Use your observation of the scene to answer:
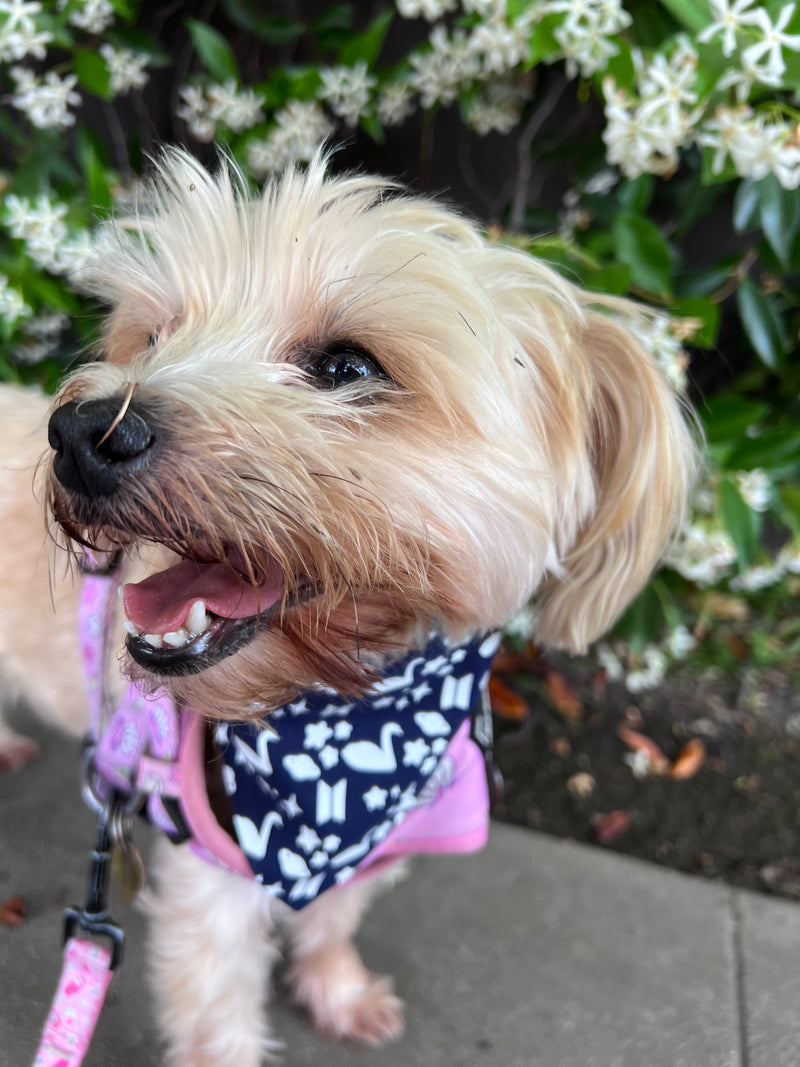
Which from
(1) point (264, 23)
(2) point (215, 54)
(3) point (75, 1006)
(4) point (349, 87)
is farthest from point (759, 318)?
(3) point (75, 1006)

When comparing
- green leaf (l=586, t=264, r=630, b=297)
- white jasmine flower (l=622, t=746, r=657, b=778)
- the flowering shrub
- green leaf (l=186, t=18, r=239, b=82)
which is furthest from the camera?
white jasmine flower (l=622, t=746, r=657, b=778)

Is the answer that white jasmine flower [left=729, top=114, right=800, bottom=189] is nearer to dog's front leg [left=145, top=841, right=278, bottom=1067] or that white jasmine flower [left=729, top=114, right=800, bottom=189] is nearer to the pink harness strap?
dog's front leg [left=145, top=841, right=278, bottom=1067]

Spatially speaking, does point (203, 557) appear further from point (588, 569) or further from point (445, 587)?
point (588, 569)

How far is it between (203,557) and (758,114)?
5.19 ft

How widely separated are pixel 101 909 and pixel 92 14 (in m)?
2.34

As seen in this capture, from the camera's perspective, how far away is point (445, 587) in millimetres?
1242

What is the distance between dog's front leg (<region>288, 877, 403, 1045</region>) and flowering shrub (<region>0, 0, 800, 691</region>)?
1398 mm

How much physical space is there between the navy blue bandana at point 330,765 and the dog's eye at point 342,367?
0.52 meters

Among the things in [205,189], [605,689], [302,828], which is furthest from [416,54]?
[605,689]

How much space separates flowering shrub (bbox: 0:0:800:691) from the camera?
5.59 ft

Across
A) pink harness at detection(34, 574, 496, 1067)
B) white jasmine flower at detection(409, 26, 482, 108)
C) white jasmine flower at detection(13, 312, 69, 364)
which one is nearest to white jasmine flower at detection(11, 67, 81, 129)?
white jasmine flower at detection(13, 312, 69, 364)

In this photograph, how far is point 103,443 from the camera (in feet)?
3.33

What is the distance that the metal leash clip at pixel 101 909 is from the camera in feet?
4.56

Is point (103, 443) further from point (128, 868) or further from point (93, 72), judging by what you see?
point (93, 72)
